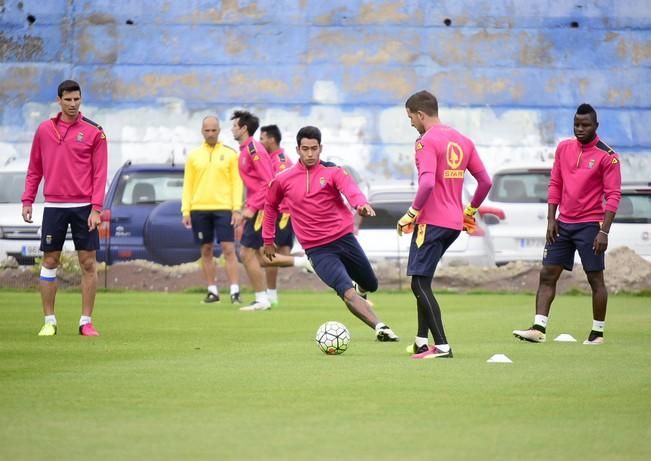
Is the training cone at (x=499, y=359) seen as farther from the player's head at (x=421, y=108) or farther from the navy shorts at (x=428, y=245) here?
the player's head at (x=421, y=108)

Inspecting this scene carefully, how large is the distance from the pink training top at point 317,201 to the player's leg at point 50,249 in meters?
1.87

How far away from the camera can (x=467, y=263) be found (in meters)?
23.3

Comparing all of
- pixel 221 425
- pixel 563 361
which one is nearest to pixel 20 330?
pixel 563 361

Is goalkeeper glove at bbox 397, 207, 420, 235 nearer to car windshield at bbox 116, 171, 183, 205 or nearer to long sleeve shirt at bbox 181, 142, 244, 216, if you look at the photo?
long sleeve shirt at bbox 181, 142, 244, 216

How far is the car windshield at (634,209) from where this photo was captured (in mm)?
23312

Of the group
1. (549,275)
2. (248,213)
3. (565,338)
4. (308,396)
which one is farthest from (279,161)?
(308,396)

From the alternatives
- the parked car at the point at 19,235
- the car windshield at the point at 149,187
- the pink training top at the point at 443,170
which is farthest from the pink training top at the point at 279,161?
the pink training top at the point at 443,170

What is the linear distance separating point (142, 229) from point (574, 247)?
11396 millimetres

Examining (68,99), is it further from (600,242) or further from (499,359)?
(600,242)

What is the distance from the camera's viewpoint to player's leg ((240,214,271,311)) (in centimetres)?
1883

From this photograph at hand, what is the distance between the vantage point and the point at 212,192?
64.4 ft

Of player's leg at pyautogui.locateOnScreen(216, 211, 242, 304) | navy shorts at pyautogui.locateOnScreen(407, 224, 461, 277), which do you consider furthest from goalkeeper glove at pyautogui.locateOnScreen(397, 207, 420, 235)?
player's leg at pyautogui.locateOnScreen(216, 211, 242, 304)

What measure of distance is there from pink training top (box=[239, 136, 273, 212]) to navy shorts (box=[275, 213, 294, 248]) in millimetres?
775

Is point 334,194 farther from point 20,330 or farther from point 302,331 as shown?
point 20,330
